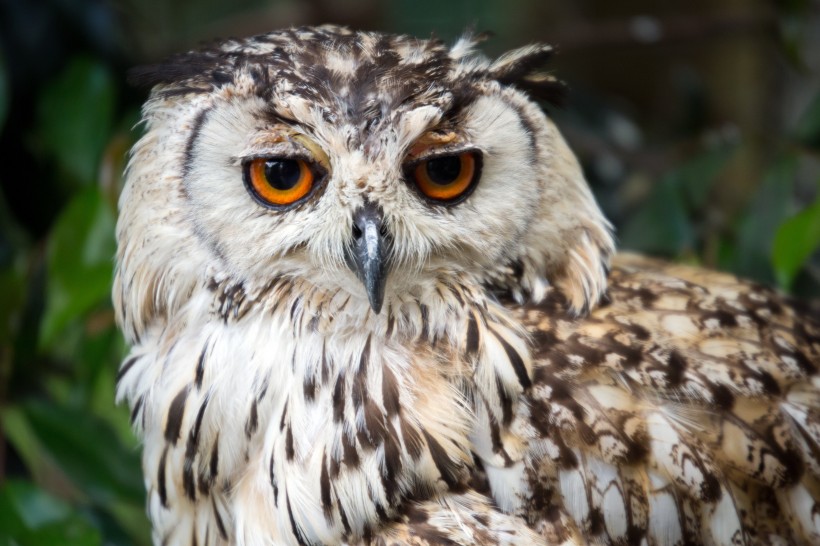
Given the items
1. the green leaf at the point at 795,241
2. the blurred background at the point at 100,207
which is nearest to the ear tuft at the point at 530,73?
the blurred background at the point at 100,207

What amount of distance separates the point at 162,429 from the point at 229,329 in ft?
0.74

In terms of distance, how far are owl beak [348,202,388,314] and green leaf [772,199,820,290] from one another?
35.5 inches

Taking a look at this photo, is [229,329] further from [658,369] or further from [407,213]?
[658,369]

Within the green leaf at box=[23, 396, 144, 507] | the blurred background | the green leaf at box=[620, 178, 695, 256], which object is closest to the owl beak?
the blurred background

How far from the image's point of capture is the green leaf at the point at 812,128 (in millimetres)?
2080

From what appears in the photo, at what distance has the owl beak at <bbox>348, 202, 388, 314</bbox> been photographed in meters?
1.24

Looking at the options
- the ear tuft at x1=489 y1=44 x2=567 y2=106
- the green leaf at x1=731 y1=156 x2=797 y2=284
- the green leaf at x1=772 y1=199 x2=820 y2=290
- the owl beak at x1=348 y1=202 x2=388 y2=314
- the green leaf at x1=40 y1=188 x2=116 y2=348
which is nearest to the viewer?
the owl beak at x1=348 y1=202 x2=388 y2=314

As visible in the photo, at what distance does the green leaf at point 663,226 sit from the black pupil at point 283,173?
3.85 feet

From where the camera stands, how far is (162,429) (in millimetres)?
1469

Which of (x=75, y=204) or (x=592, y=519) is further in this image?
(x=75, y=204)

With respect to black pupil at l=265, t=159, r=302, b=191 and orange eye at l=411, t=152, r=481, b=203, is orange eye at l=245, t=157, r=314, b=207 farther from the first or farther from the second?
orange eye at l=411, t=152, r=481, b=203

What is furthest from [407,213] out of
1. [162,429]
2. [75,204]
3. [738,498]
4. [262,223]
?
[75,204]

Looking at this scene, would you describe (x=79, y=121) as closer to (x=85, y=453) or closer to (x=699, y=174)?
(x=85, y=453)

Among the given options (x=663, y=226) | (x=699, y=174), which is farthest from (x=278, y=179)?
(x=699, y=174)
